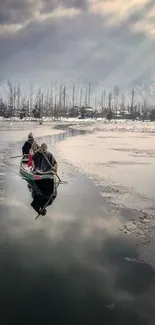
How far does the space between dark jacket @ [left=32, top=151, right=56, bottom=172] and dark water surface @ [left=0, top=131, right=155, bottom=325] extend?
4.17 meters

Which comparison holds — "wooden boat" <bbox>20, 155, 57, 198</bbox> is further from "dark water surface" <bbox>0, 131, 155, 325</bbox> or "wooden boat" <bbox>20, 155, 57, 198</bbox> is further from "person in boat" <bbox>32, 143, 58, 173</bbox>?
"dark water surface" <bbox>0, 131, 155, 325</bbox>

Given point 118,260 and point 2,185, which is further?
point 2,185

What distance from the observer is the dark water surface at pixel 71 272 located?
5.56 metres

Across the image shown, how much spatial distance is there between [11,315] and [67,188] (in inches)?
360

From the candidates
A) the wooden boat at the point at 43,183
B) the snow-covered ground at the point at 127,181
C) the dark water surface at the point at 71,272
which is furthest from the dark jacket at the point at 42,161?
the dark water surface at the point at 71,272

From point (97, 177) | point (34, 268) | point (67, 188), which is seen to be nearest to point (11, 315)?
point (34, 268)

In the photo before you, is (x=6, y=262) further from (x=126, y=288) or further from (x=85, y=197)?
(x=85, y=197)

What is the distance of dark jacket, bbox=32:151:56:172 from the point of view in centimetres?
1510

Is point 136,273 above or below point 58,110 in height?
below

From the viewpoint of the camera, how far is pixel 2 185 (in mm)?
14875

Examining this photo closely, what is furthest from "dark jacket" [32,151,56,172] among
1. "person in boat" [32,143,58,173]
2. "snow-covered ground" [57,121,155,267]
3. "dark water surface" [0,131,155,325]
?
"dark water surface" [0,131,155,325]

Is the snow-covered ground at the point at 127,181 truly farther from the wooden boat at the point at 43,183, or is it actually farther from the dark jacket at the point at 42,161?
the dark jacket at the point at 42,161

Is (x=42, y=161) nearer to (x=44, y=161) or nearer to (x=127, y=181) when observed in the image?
(x=44, y=161)

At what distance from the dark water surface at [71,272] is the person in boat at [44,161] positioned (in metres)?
4.06
